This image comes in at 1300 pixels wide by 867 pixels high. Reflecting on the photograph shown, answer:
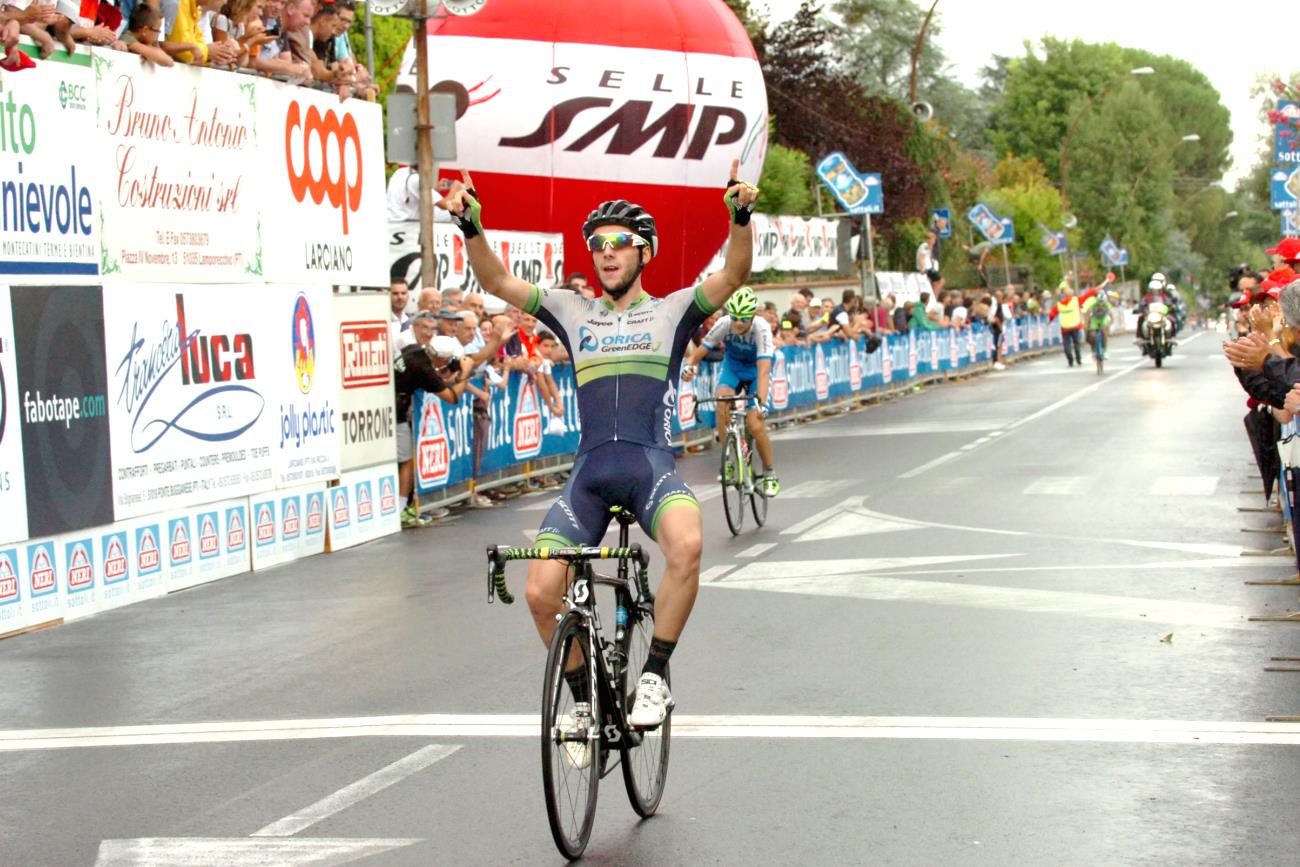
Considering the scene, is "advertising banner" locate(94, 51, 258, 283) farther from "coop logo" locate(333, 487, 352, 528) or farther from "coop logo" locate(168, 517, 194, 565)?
"coop logo" locate(333, 487, 352, 528)

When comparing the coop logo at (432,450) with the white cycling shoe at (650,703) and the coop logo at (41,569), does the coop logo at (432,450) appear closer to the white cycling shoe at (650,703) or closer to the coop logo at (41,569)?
the coop logo at (41,569)

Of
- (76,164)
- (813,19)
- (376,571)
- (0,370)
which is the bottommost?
(376,571)

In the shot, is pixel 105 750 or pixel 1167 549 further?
pixel 1167 549

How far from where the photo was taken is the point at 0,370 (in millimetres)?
11898

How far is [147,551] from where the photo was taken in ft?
43.9

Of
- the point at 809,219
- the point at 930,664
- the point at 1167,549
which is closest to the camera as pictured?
the point at 930,664

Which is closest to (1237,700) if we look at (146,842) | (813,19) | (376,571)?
(146,842)

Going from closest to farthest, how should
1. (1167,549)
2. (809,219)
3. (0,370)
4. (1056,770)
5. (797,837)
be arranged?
1. (797,837)
2. (1056,770)
3. (0,370)
4. (1167,549)
5. (809,219)

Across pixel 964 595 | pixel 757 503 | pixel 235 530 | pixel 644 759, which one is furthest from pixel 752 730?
pixel 757 503

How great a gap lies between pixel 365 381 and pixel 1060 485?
6.61 meters

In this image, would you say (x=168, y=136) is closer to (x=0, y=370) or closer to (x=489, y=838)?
(x=0, y=370)

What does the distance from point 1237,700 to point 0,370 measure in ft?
24.5

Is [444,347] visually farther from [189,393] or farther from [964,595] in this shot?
[964,595]

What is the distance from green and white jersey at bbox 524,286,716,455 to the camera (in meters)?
6.90
